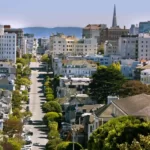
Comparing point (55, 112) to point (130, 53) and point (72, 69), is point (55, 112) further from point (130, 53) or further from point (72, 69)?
point (130, 53)

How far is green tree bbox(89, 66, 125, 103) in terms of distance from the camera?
5969 centimetres

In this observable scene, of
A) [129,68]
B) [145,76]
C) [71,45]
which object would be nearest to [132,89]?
[145,76]

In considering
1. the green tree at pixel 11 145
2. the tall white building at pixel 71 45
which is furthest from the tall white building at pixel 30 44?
the green tree at pixel 11 145

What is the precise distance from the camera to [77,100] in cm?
5694

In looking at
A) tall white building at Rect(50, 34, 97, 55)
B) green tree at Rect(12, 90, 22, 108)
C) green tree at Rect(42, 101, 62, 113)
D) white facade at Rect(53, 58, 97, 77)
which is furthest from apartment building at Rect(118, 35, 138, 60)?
green tree at Rect(42, 101, 62, 113)

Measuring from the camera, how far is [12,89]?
67.2 m

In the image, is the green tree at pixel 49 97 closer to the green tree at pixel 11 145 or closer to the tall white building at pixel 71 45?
the green tree at pixel 11 145

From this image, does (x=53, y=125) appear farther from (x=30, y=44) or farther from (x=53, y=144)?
(x=30, y=44)

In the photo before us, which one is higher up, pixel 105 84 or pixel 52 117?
pixel 105 84

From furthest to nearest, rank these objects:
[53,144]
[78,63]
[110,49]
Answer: [110,49]
[78,63]
[53,144]

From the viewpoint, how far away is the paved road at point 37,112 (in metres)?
45.7

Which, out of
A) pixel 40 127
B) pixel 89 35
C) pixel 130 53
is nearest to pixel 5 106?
pixel 40 127

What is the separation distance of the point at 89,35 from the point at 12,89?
8011 cm

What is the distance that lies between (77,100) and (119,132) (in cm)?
3197
